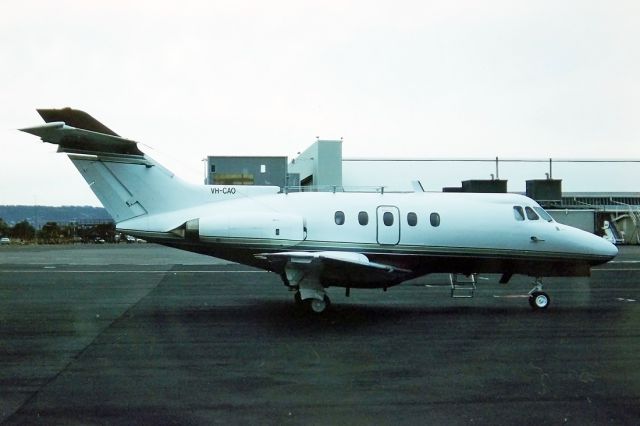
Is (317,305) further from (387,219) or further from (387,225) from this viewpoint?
(387,219)

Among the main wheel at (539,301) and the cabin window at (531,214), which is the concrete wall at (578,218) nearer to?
the cabin window at (531,214)

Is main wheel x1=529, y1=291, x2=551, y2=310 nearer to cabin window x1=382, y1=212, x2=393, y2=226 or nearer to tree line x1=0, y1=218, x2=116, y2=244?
cabin window x1=382, y1=212, x2=393, y2=226

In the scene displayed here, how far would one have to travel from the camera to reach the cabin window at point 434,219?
1591 centimetres

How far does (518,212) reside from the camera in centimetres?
1647

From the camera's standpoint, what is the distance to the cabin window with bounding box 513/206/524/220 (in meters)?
16.4

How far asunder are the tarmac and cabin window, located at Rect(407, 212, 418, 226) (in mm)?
2231

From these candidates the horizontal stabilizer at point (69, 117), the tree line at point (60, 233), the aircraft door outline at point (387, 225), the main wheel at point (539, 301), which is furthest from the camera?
the tree line at point (60, 233)

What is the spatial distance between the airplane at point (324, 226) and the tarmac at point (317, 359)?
1140mm

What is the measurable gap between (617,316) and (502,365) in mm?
6697

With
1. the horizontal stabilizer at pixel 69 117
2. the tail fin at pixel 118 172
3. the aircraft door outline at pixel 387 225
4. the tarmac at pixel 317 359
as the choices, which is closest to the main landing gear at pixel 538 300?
the tarmac at pixel 317 359

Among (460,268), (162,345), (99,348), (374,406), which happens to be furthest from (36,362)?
(460,268)

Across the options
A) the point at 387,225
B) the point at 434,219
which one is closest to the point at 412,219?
the point at 434,219

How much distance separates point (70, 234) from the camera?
91.1 m

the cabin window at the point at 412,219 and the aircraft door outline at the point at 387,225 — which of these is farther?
the cabin window at the point at 412,219
